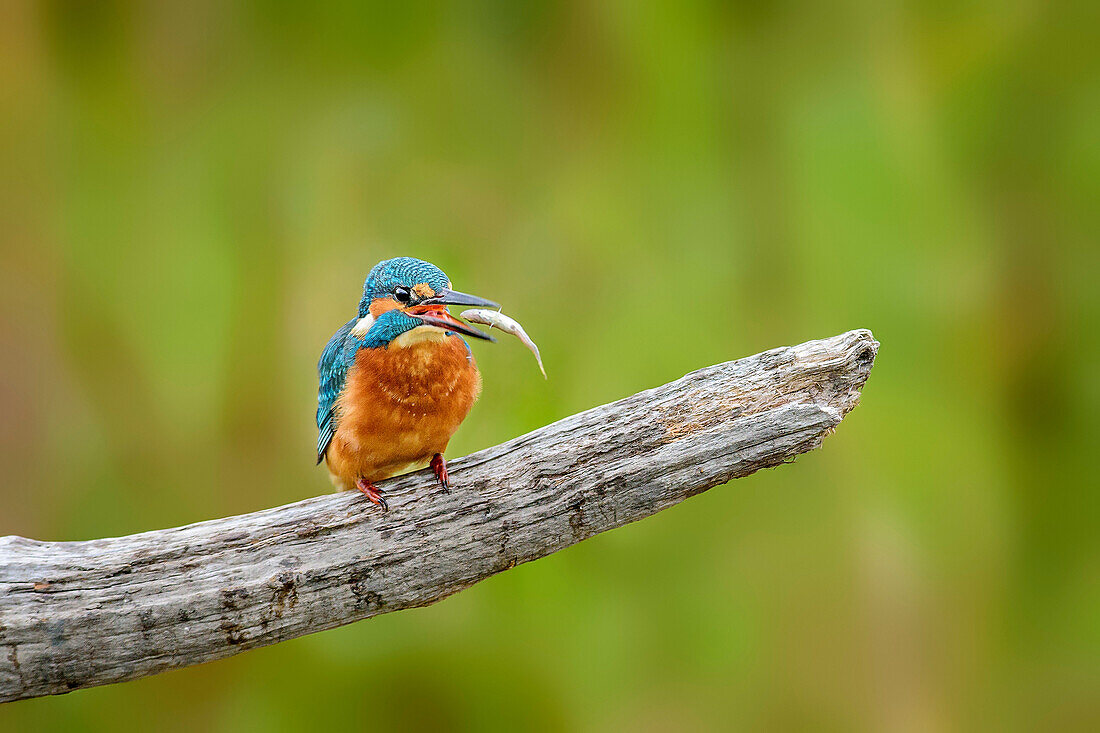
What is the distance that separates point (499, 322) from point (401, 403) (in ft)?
0.99

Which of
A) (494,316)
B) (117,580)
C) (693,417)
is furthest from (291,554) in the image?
(693,417)

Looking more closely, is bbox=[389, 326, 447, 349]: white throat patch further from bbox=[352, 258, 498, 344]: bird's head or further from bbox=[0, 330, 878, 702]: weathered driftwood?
bbox=[0, 330, 878, 702]: weathered driftwood

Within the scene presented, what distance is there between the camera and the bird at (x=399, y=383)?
1.90 meters

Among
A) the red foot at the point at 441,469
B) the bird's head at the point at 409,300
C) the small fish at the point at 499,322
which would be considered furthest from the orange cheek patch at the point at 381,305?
the red foot at the point at 441,469

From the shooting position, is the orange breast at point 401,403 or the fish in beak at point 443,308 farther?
the orange breast at point 401,403

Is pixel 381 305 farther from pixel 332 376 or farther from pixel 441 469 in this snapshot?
pixel 441 469

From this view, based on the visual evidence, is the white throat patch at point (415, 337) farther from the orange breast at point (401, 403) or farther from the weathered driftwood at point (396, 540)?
the weathered driftwood at point (396, 540)

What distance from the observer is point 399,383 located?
194 cm

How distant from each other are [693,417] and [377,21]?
90.6 inches

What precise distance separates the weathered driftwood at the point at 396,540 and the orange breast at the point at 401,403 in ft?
0.38

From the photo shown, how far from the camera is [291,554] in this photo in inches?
72.7

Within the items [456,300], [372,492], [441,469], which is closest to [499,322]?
[456,300]

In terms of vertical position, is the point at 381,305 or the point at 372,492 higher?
the point at 381,305

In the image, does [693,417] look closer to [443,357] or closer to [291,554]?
[443,357]
